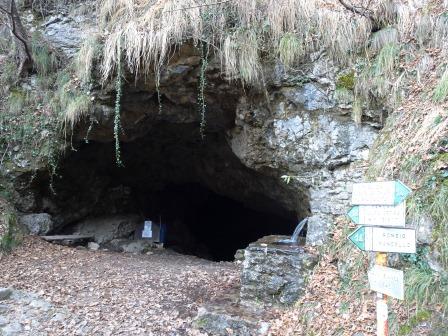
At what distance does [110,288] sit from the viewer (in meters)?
5.53

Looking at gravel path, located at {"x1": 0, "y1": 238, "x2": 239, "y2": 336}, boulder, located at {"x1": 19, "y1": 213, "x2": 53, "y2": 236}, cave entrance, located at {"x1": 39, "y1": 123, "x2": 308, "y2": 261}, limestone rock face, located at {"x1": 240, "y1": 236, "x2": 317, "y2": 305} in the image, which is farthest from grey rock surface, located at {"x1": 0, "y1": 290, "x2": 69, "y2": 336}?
cave entrance, located at {"x1": 39, "y1": 123, "x2": 308, "y2": 261}

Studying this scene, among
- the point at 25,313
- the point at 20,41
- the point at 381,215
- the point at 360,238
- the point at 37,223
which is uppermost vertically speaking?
the point at 20,41

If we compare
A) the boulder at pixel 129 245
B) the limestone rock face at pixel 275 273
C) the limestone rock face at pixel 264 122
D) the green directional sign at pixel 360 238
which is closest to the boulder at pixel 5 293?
the limestone rock face at pixel 275 273

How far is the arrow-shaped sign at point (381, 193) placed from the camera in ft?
7.98

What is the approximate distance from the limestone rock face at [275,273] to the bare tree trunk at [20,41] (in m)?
5.89

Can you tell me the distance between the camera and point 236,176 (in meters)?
9.51

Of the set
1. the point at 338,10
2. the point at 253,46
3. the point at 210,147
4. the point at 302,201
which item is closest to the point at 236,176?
the point at 210,147

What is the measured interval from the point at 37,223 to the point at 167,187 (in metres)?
4.28

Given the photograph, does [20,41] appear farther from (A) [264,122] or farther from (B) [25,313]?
(B) [25,313]

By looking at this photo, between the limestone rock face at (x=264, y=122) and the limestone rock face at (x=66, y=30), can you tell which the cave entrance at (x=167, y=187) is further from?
the limestone rock face at (x=66, y=30)

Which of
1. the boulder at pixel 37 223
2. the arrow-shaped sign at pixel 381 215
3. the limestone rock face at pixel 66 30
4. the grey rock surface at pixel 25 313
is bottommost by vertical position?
the grey rock surface at pixel 25 313

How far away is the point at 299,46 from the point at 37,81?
17.0 ft

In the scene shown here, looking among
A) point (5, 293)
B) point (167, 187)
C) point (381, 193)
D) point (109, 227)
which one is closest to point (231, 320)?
point (381, 193)

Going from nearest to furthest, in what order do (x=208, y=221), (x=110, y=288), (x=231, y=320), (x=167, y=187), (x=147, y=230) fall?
(x=231, y=320) → (x=110, y=288) → (x=147, y=230) → (x=167, y=187) → (x=208, y=221)
